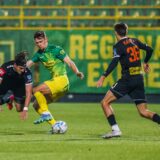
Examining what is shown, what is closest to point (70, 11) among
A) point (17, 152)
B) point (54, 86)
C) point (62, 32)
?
point (62, 32)

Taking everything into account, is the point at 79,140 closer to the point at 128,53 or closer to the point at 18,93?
the point at 128,53

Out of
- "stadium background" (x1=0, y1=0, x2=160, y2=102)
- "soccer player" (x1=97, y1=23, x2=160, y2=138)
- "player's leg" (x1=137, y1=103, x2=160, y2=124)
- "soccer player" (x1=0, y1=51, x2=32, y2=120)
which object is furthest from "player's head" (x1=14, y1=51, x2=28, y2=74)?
"stadium background" (x1=0, y1=0, x2=160, y2=102)

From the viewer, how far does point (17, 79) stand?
16.8m

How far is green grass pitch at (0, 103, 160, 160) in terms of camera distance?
35.3 feet

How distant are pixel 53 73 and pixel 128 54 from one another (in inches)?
85.0

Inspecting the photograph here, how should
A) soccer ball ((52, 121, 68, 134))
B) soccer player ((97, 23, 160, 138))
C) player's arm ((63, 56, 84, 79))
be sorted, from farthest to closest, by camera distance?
soccer ball ((52, 121, 68, 134)) → player's arm ((63, 56, 84, 79)) → soccer player ((97, 23, 160, 138))

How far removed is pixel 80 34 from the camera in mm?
26469

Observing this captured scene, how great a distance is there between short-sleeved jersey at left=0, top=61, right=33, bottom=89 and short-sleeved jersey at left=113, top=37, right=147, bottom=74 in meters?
2.20

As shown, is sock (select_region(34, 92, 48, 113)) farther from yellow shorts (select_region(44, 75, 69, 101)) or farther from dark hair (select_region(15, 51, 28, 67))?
dark hair (select_region(15, 51, 28, 67))

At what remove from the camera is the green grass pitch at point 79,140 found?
35.3 ft

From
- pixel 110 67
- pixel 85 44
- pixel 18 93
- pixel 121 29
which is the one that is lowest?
pixel 85 44

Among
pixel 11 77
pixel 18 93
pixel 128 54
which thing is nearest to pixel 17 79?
pixel 11 77

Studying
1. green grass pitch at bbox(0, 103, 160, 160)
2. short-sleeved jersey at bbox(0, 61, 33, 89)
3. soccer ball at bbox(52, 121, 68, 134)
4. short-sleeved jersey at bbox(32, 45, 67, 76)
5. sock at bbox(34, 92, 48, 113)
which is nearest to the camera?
green grass pitch at bbox(0, 103, 160, 160)

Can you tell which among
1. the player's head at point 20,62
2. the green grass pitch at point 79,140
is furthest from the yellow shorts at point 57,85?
the green grass pitch at point 79,140
